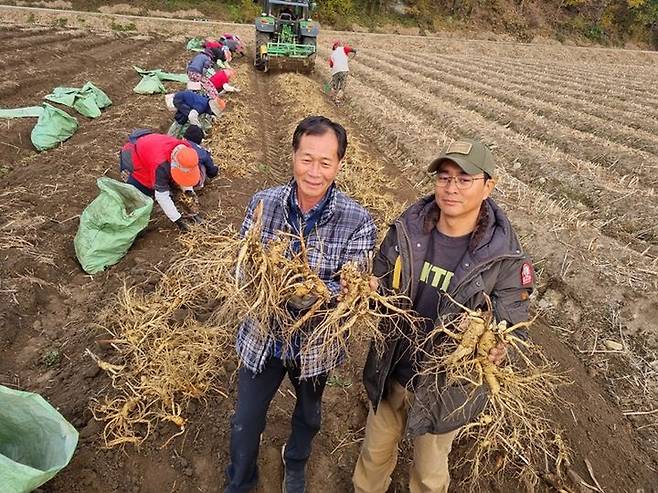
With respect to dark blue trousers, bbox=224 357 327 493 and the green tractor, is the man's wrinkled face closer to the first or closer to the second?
dark blue trousers, bbox=224 357 327 493

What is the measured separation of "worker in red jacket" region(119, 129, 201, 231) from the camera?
340 centimetres

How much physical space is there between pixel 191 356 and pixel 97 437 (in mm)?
592

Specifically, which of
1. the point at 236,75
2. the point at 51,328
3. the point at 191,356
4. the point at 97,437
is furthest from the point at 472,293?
the point at 236,75

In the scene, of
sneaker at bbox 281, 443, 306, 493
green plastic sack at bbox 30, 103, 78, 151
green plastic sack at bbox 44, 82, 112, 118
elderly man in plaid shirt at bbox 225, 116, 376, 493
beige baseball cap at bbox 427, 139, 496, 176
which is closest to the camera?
beige baseball cap at bbox 427, 139, 496, 176

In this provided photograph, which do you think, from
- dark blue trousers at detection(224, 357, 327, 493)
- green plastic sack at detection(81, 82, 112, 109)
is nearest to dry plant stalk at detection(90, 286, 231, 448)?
dark blue trousers at detection(224, 357, 327, 493)

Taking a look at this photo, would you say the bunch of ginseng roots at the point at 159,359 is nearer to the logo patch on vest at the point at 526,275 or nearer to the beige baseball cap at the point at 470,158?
the beige baseball cap at the point at 470,158

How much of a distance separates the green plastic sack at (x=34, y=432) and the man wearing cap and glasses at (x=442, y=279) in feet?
4.03

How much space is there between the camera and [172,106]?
15.7 ft

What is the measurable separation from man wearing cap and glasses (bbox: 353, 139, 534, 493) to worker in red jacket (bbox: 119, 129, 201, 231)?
2.29 metres

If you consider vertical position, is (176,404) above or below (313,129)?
below

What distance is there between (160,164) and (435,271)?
8.44 feet

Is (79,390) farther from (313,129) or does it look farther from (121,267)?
(313,129)

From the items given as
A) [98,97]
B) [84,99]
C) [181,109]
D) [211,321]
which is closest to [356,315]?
[211,321]

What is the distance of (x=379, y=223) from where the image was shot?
4.45m
